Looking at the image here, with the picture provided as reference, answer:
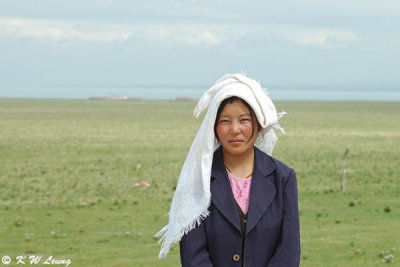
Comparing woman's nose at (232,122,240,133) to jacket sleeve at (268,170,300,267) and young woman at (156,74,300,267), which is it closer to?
young woman at (156,74,300,267)

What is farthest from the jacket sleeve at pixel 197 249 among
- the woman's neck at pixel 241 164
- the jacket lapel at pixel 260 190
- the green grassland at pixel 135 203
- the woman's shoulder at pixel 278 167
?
the green grassland at pixel 135 203

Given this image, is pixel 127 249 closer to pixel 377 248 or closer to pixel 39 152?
pixel 377 248

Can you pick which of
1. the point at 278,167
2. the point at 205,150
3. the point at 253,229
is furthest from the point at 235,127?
the point at 253,229

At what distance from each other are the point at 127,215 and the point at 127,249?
3544 millimetres

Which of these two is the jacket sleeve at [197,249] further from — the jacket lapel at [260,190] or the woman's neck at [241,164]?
the woman's neck at [241,164]

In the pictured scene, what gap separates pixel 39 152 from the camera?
109 feet

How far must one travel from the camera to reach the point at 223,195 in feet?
12.0

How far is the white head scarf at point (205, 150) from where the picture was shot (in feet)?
11.9

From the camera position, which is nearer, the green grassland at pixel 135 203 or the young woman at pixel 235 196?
the young woman at pixel 235 196

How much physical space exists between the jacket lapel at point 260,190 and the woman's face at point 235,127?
115 millimetres

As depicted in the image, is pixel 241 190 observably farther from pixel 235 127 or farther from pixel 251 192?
pixel 235 127

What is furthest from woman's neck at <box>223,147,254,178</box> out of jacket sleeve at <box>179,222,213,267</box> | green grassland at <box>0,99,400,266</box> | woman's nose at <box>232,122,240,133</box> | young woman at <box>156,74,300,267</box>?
green grassland at <box>0,99,400,266</box>

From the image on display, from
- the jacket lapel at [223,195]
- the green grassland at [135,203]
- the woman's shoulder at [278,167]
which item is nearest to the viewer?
the jacket lapel at [223,195]

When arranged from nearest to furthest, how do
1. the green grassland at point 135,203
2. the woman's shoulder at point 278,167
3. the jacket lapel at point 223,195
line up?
the jacket lapel at point 223,195, the woman's shoulder at point 278,167, the green grassland at point 135,203
